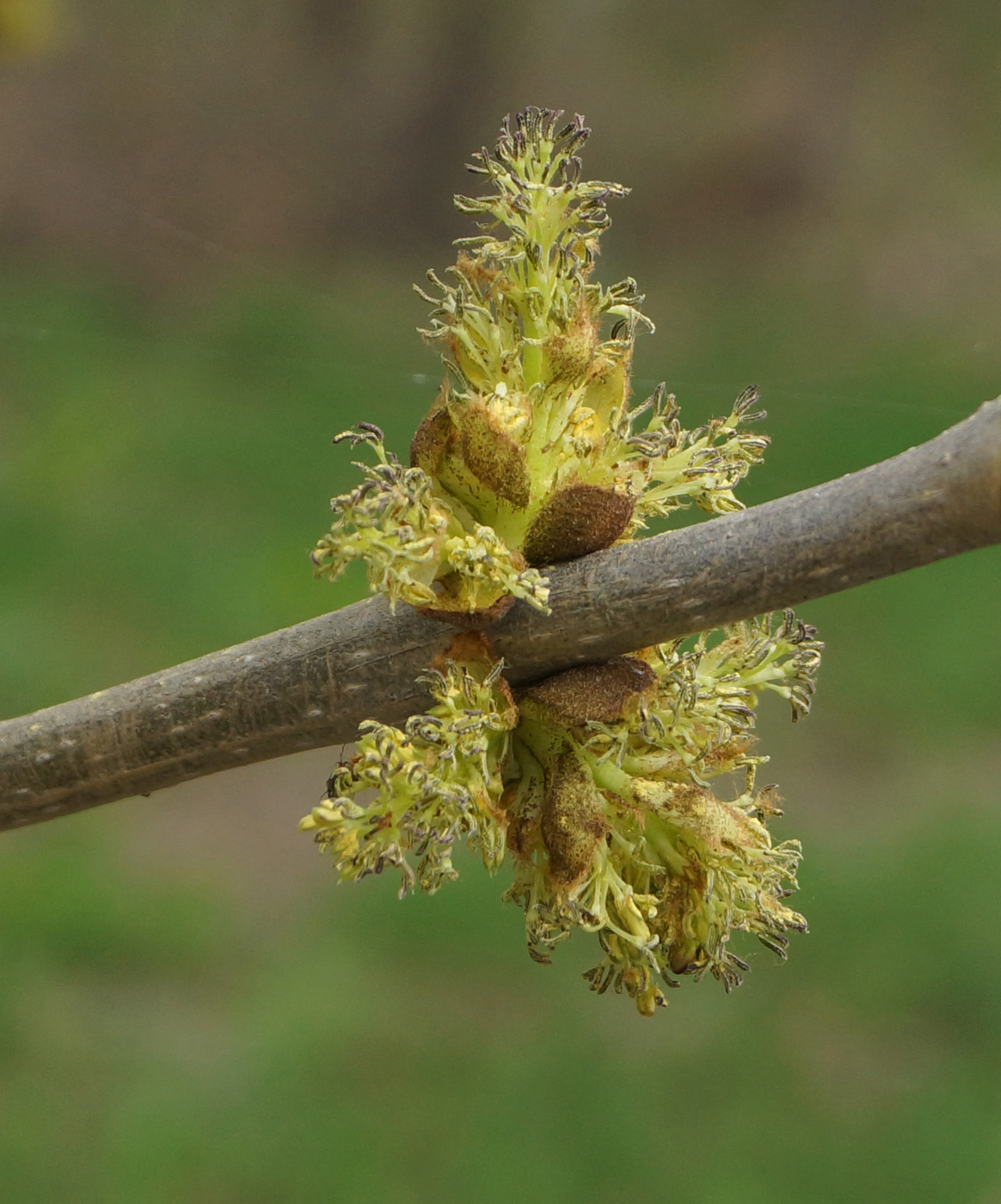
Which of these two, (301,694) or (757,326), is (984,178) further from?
(301,694)

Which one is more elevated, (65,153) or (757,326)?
(65,153)

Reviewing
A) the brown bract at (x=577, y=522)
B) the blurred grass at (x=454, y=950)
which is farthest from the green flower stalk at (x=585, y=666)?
the blurred grass at (x=454, y=950)

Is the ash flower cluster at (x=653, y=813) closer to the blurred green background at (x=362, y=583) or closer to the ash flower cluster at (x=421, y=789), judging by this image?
the ash flower cluster at (x=421, y=789)

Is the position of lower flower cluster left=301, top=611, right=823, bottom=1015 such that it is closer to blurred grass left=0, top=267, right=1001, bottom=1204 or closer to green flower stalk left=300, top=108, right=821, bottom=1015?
green flower stalk left=300, top=108, right=821, bottom=1015

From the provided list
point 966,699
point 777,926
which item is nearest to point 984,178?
point 966,699

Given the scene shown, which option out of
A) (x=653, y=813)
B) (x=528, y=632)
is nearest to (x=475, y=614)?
(x=528, y=632)

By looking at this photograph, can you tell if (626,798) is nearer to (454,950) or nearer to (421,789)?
(421,789)
